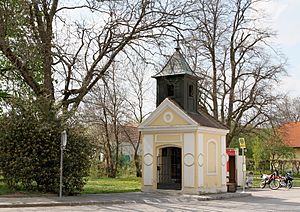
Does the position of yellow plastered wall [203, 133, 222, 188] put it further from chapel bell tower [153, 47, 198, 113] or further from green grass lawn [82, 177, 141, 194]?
green grass lawn [82, 177, 141, 194]

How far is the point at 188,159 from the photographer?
25609 millimetres

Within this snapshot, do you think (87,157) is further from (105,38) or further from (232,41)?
(232,41)

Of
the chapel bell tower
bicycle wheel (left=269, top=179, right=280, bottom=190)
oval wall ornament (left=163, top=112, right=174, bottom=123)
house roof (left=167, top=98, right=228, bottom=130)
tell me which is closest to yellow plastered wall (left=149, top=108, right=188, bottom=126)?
oval wall ornament (left=163, top=112, right=174, bottom=123)

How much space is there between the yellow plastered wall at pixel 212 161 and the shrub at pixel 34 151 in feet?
23.2

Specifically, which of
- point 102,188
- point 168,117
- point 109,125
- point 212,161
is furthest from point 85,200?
point 109,125

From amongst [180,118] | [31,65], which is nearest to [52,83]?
[31,65]

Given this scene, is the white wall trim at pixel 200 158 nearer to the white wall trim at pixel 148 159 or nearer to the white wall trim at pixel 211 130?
the white wall trim at pixel 211 130

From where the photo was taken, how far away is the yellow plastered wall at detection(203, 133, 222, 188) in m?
26.3

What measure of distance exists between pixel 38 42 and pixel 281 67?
21912 millimetres

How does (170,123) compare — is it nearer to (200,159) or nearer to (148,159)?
(148,159)

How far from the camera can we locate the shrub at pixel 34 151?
21750 mm

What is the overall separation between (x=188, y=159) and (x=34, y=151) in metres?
7.97

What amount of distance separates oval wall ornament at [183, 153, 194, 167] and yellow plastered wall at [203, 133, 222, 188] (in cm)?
99

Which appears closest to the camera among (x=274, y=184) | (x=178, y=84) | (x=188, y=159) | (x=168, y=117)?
(x=188, y=159)
